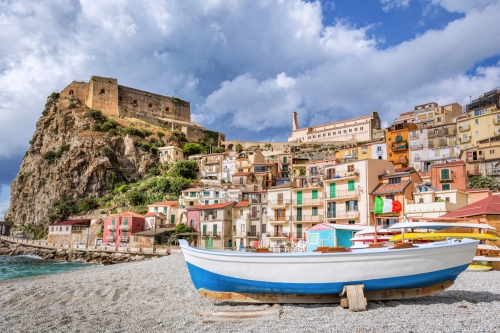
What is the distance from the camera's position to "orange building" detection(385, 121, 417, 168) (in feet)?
177

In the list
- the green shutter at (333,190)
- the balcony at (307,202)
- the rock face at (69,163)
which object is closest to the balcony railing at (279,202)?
the balcony at (307,202)

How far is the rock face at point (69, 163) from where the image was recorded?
7019cm

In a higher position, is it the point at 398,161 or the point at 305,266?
the point at 398,161

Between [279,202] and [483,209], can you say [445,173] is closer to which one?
[279,202]

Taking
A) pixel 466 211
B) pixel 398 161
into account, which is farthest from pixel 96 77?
pixel 466 211

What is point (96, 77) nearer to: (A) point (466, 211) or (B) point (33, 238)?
(B) point (33, 238)

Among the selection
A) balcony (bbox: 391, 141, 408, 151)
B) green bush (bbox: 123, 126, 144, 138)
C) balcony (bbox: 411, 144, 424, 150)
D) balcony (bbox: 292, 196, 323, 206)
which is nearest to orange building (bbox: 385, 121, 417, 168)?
balcony (bbox: 391, 141, 408, 151)

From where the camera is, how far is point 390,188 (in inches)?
1298

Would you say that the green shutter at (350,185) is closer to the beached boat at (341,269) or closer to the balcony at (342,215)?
the balcony at (342,215)

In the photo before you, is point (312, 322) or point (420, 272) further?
point (420, 272)

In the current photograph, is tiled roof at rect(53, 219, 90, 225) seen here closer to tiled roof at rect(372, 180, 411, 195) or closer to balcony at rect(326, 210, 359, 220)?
balcony at rect(326, 210, 359, 220)

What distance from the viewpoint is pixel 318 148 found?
7900cm

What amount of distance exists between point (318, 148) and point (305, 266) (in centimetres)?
6990

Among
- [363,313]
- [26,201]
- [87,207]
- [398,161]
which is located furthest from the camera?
[26,201]
